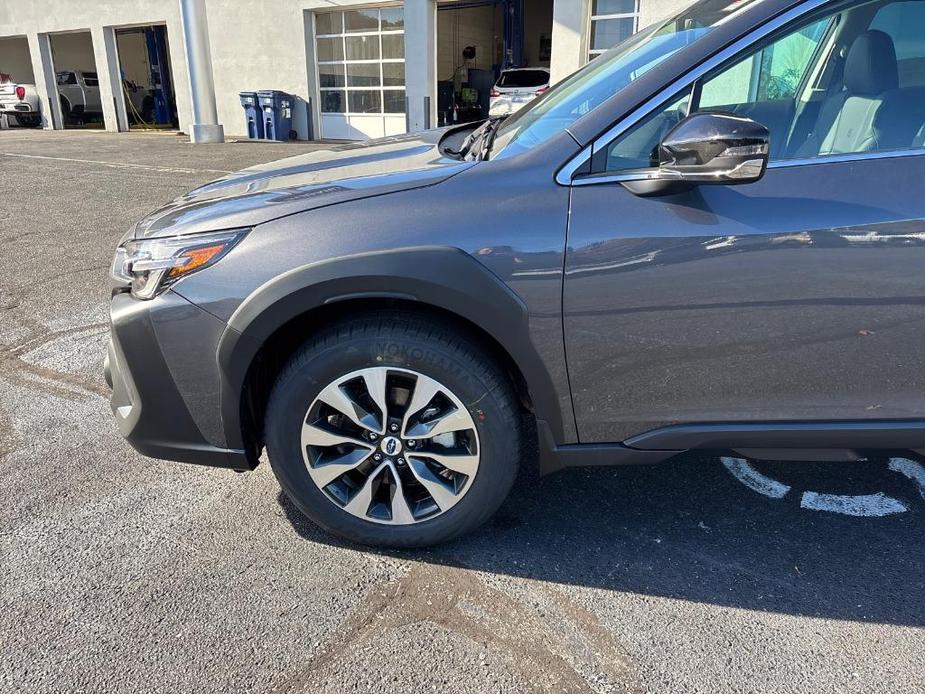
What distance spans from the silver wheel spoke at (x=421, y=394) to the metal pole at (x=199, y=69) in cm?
1565

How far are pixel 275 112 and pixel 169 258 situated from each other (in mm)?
16717

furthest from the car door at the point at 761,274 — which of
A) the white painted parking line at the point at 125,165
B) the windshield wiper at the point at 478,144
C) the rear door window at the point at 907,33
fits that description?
the white painted parking line at the point at 125,165

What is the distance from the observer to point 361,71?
17078 millimetres

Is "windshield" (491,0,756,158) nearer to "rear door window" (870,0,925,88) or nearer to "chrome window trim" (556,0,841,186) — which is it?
"chrome window trim" (556,0,841,186)

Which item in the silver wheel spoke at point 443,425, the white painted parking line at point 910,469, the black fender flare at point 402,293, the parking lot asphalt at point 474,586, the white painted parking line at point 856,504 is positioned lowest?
the parking lot asphalt at point 474,586

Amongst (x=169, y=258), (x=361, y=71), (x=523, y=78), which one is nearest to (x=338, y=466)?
(x=169, y=258)

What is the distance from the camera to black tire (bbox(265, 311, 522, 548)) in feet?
Answer: 6.76

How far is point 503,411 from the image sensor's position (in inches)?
83.0

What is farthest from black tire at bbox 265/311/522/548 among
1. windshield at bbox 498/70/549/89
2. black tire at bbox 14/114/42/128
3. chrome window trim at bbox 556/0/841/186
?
black tire at bbox 14/114/42/128

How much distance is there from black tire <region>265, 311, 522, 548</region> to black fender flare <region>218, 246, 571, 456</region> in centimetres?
10

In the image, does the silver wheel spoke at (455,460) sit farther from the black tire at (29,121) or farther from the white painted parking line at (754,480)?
the black tire at (29,121)

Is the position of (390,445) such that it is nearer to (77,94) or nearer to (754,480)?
(754,480)

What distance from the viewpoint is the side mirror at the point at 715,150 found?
176 centimetres

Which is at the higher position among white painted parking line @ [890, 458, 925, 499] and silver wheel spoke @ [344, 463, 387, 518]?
silver wheel spoke @ [344, 463, 387, 518]
